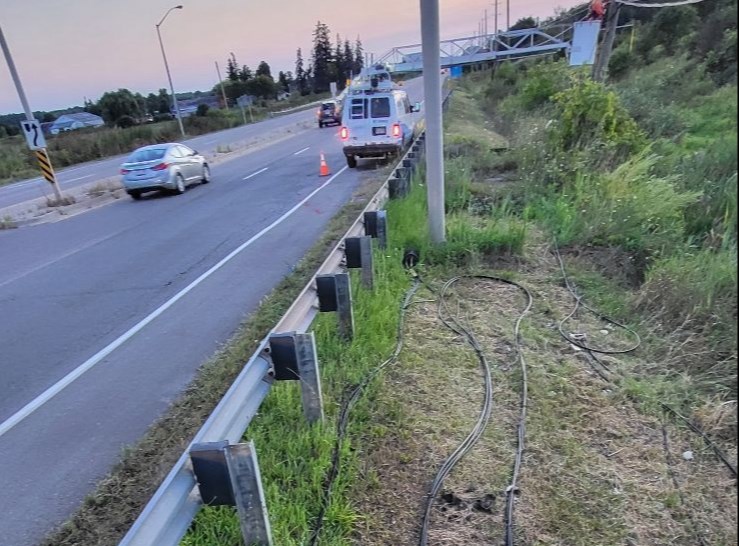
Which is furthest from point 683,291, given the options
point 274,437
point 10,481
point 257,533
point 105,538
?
point 10,481

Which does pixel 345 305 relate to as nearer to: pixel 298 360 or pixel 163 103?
pixel 298 360

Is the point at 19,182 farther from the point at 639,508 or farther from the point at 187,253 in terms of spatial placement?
the point at 639,508

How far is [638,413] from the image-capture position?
3734 mm

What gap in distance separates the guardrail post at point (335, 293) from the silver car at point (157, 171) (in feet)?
44.7

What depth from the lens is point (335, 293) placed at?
4.43 meters

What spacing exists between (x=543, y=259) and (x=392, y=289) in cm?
221

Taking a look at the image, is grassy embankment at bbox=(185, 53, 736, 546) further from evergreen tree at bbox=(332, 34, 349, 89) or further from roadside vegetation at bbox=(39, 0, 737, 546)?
evergreen tree at bbox=(332, 34, 349, 89)

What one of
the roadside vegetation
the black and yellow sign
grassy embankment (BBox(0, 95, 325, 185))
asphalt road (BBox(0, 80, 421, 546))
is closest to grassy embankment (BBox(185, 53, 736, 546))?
the roadside vegetation

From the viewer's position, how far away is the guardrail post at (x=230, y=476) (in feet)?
7.51

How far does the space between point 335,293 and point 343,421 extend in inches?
47.2

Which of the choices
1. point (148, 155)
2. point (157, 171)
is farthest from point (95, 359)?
point (148, 155)

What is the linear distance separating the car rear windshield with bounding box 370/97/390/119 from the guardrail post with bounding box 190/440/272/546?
15359 millimetres

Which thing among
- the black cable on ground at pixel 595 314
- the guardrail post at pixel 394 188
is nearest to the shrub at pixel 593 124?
the guardrail post at pixel 394 188

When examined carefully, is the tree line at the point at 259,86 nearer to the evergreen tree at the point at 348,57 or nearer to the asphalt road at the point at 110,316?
the evergreen tree at the point at 348,57
